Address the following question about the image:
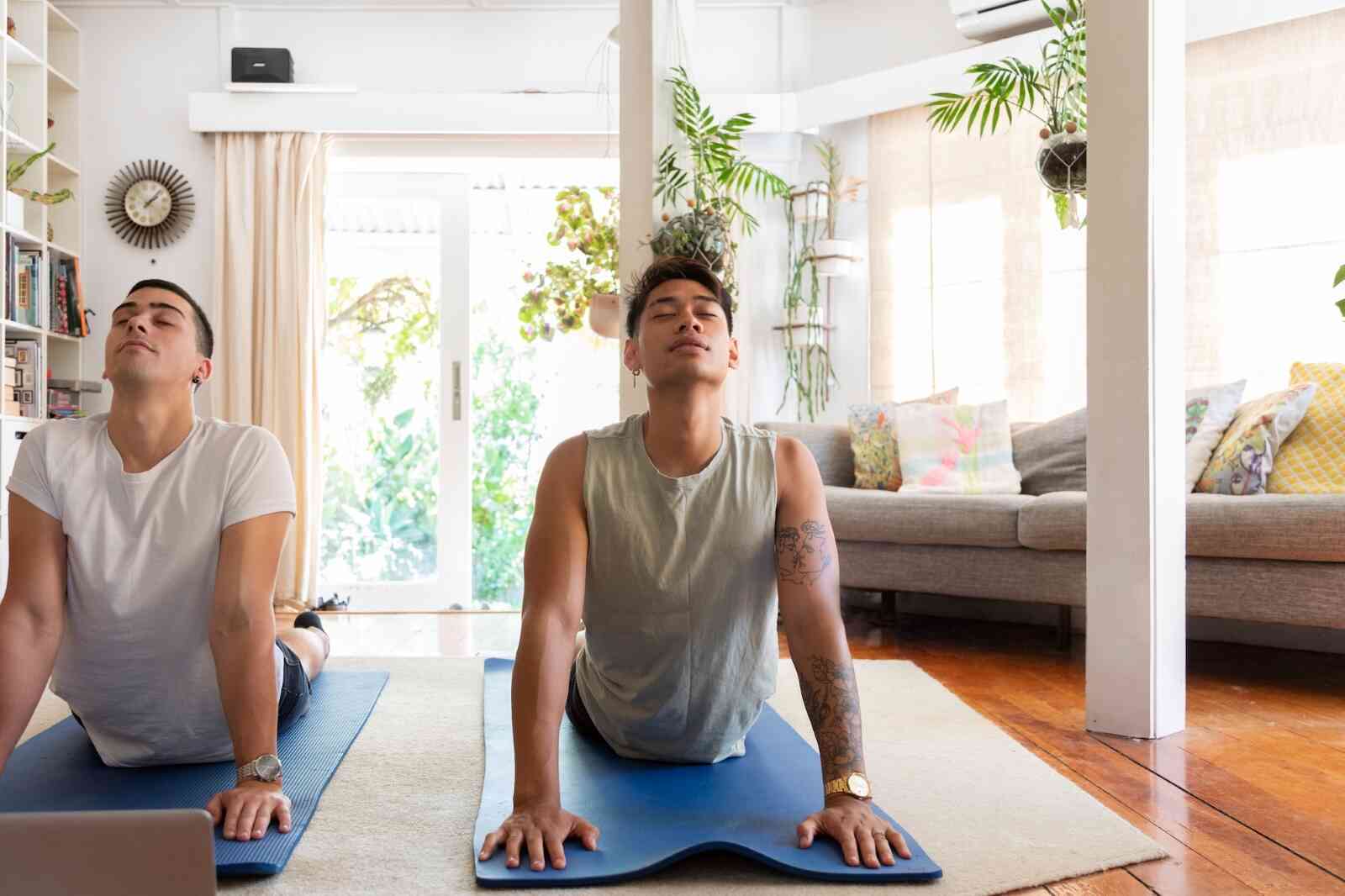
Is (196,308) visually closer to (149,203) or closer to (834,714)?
(834,714)

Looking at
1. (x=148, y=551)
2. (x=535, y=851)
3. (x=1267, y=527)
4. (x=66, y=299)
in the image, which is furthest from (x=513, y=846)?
(x=66, y=299)

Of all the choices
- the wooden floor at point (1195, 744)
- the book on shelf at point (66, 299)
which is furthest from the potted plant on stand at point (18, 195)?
the wooden floor at point (1195, 744)

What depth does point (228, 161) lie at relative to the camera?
5422 millimetres

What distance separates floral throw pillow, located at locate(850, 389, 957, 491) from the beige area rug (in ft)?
5.79

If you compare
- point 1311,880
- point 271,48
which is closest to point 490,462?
point 271,48

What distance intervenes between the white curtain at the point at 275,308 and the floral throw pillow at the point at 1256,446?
12.8 ft

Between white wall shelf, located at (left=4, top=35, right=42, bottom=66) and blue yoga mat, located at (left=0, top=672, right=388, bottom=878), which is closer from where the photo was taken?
blue yoga mat, located at (left=0, top=672, right=388, bottom=878)

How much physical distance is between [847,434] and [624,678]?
3018 mm

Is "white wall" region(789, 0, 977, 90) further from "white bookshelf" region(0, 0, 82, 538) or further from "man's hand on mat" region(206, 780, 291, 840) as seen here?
"man's hand on mat" region(206, 780, 291, 840)

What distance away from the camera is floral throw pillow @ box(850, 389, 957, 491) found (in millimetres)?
4625

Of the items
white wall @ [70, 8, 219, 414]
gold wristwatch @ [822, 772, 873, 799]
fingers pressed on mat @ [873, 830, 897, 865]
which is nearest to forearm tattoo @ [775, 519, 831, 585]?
gold wristwatch @ [822, 772, 873, 799]

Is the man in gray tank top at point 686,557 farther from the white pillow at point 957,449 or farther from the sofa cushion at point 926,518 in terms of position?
the white pillow at point 957,449

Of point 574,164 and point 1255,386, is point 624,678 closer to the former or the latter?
point 1255,386

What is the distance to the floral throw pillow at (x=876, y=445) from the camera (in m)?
4.62
